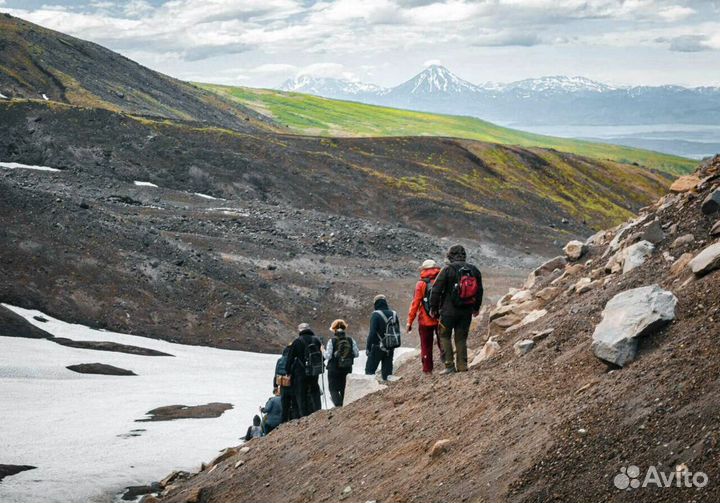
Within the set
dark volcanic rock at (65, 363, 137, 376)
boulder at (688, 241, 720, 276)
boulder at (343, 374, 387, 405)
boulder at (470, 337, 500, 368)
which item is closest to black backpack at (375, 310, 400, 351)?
boulder at (343, 374, 387, 405)

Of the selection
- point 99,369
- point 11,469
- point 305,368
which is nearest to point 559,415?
point 305,368

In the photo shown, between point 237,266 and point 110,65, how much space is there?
108398 millimetres

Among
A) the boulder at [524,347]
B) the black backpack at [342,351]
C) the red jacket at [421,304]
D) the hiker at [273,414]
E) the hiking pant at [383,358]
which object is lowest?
Answer: the hiker at [273,414]

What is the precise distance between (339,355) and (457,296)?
4.23 m

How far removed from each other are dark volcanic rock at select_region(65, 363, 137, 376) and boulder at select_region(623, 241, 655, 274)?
2298 centimetres

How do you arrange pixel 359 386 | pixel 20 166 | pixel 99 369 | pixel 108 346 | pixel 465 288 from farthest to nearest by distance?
pixel 20 166
pixel 108 346
pixel 99 369
pixel 359 386
pixel 465 288

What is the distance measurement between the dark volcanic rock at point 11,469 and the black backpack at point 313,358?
7133 millimetres

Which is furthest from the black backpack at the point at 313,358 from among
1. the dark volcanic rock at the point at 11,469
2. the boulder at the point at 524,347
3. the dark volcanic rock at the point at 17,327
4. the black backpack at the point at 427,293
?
the dark volcanic rock at the point at 17,327

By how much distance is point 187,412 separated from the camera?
28828mm

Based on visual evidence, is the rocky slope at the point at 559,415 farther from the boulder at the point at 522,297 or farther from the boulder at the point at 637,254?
the boulder at the point at 522,297

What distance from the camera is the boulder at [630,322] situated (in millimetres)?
13344

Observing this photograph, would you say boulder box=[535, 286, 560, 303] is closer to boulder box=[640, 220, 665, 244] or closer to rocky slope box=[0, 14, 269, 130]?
boulder box=[640, 220, 665, 244]

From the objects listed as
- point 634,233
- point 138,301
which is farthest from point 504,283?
point 634,233

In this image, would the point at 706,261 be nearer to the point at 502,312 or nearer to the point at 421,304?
the point at 421,304
